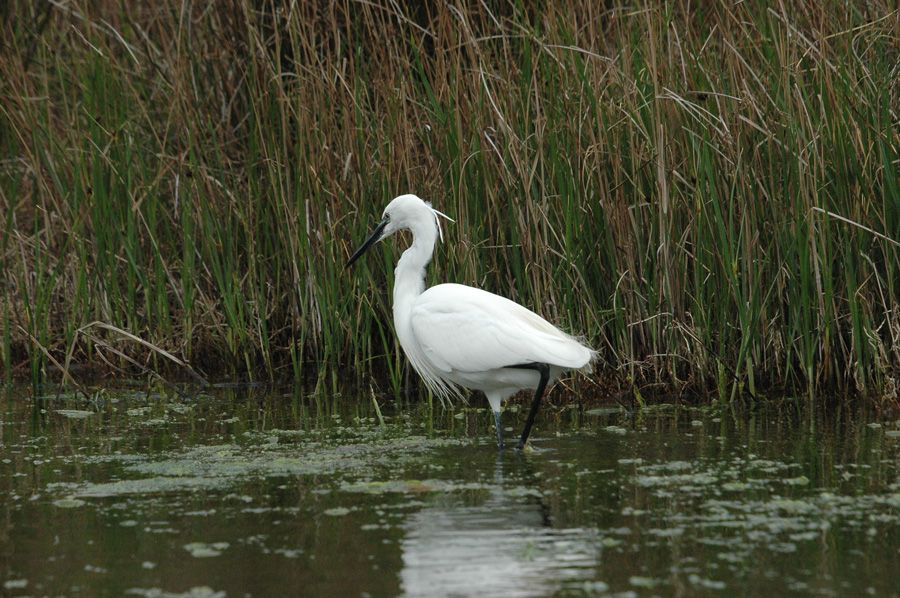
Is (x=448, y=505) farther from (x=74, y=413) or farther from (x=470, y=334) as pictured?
(x=74, y=413)

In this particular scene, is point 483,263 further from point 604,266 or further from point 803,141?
point 803,141

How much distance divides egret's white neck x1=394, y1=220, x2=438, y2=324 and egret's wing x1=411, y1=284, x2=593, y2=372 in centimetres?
19

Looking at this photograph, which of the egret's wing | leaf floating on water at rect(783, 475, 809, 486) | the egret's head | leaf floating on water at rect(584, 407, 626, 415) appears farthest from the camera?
leaf floating on water at rect(584, 407, 626, 415)

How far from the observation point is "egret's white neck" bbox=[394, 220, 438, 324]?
6.18 meters

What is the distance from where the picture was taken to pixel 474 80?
690 centimetres

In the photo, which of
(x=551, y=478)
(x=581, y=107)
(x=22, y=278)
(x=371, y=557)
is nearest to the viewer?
(x=371, y=557)

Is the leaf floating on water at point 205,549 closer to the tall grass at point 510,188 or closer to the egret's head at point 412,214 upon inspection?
the egret's head at point 412,214

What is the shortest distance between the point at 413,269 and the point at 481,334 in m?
0.64

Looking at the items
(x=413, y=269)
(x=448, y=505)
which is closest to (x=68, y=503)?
(x=448, y=505)

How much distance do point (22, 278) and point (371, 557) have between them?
4475 millimetres

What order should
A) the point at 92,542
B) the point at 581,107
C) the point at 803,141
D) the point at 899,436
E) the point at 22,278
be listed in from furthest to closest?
1. the point at 22,278
2. the point at 581,107
3. the point at 803,141
4. the point at 899,436
5. the point at 92,542

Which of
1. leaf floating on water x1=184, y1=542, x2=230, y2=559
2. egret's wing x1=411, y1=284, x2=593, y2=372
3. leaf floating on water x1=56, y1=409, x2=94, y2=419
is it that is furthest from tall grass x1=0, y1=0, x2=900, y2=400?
leaf floating on water x1=184, y1=542, x2=230, y2=559

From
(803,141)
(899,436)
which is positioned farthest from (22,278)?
(899,436)

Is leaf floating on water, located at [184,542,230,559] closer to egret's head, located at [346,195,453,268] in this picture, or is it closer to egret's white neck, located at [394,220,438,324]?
egret's white neck, located at [394,220,438,324]
